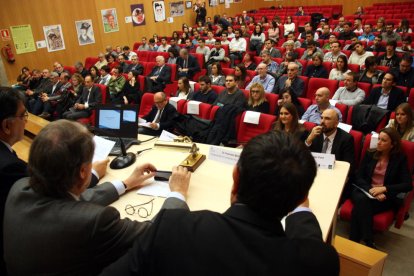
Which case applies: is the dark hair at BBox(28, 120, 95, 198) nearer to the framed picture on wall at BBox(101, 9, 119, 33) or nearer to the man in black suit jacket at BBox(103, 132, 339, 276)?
the man in black suit jacket at BBox(103, 132, 339, 276)

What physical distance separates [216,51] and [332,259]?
8390 mm

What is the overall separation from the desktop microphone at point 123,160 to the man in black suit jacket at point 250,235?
1414 millimetres

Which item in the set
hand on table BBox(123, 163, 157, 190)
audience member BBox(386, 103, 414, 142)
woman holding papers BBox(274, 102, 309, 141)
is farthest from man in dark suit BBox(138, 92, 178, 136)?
audience member BBox(386, 103, 414, 142)

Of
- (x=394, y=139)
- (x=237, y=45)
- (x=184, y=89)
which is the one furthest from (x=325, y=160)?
(x=237, y=45)

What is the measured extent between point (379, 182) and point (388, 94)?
2348 mm

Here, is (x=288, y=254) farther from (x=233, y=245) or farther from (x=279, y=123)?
(x=279, y=123)

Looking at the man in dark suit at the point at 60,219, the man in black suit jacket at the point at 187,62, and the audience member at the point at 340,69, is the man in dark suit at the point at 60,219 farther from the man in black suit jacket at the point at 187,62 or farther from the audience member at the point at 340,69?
the man in black suit jacket at the point at 187,62

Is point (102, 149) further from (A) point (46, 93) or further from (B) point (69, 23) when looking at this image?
(B) point (69, 23)

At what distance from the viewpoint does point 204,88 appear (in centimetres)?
533

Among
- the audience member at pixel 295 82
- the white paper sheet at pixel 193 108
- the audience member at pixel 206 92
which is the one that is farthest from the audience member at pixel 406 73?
the white paper sheet at pixel 193 108

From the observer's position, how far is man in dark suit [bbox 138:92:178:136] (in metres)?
4.31

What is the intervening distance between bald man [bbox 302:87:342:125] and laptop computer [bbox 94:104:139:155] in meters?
2.40

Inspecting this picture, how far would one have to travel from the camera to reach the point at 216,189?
1.96m

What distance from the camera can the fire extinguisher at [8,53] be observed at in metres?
8.74
